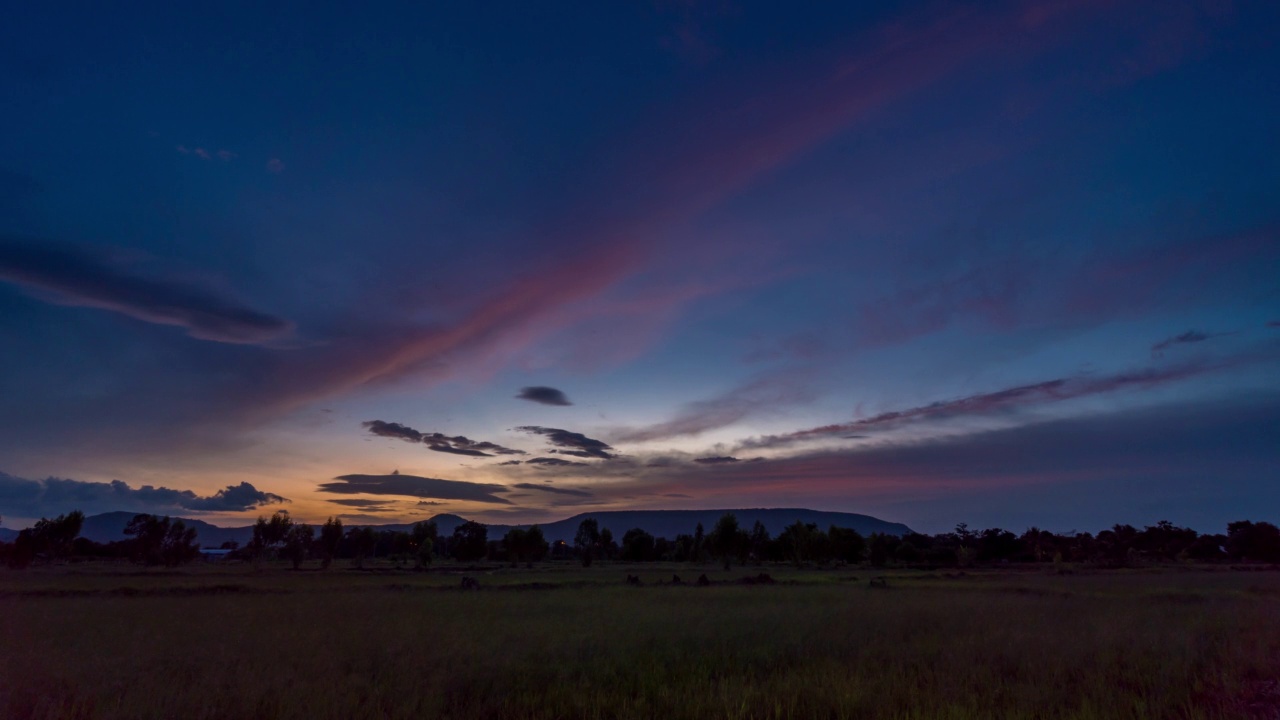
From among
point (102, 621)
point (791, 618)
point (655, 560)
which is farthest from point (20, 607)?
point (655, 560)

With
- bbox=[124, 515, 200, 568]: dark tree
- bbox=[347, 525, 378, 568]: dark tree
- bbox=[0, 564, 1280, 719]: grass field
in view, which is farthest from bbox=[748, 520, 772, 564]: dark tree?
bbox=[124, 515, 200, 568]: dark tree

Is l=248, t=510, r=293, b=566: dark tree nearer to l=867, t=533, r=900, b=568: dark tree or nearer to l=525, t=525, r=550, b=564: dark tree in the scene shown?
l=525, t=525, r=550, b=564: dark tree

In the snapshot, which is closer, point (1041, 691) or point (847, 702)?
point (847, 702)

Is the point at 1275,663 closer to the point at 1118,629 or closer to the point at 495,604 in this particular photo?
the point at 1118,629

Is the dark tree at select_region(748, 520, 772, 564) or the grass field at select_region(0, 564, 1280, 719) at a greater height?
the dark tree at select_region(748, 520, 772, 564)

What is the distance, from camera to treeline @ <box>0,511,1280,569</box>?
100625mm

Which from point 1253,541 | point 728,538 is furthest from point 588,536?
point 1253,541

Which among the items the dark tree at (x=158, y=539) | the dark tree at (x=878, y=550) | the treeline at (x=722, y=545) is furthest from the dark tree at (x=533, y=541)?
the dark tree at (x=878, y=550)

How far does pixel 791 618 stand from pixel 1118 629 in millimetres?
10581

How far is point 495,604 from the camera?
30.0 m

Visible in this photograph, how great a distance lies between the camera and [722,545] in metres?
108

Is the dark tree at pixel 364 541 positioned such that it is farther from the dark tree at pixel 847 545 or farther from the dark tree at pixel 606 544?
the dark tree at pixel 847 545

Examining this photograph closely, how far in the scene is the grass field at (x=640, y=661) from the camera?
1018 centimetres

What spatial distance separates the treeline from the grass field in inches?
2913
